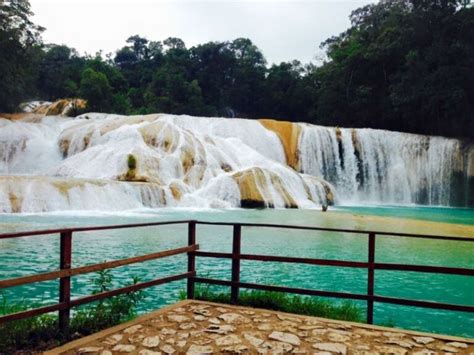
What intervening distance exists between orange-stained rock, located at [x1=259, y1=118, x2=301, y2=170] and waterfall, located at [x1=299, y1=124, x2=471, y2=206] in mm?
430

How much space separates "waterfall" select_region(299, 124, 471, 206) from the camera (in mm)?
35938

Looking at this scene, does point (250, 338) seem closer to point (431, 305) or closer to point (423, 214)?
point (431, 305)

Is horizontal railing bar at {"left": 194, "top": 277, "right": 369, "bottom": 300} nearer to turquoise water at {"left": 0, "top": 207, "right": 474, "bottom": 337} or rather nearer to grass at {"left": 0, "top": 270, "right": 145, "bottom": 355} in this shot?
grass at {"left": 0, "top": 270, "right": 145, "bottom": 355}

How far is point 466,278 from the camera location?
10.8 m

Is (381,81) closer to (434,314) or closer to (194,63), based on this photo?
(194,63)

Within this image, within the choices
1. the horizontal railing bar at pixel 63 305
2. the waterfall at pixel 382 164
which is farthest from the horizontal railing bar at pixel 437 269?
the waterfall at pixel 382 164

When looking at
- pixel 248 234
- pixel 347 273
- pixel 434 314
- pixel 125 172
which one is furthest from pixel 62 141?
pixel 434 314

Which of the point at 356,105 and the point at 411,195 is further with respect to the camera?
the point at 356,105

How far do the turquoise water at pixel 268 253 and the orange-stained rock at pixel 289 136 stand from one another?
16932 millimetres

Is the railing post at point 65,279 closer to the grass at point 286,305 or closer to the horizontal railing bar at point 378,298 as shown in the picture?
the horizontal railing bar at point 378,298

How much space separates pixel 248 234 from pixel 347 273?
533 cm

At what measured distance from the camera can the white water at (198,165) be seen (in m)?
21.5

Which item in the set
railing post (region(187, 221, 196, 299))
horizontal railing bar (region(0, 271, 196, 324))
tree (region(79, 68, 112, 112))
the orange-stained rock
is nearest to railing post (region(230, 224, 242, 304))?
railing post (region(187, 221, 196, 299))

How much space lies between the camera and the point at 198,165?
26.8m
